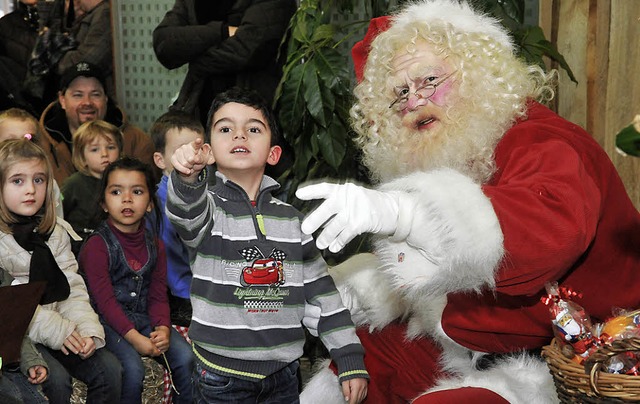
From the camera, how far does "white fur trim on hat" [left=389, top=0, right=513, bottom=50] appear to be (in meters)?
2.49

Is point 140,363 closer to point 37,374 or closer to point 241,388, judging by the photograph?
point 37,374

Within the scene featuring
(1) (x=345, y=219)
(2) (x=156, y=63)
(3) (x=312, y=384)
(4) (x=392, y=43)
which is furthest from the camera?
(2) (x=156, y=63)

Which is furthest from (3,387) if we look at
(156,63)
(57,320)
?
(156,63)

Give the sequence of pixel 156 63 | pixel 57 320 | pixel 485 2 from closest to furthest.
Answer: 1. pixel 57 320
2. pixel 485 2
3. pixel 156 63

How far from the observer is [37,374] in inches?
119

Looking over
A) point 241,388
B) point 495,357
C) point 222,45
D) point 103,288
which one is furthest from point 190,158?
point 222,45

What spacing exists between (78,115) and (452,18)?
267 cm

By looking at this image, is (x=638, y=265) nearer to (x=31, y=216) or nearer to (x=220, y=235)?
(x=220, y=235)

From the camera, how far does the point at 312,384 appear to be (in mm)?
2740

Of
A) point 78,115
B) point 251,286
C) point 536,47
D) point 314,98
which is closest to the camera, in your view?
point 251,286

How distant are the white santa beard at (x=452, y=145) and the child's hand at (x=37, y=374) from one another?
139 cm

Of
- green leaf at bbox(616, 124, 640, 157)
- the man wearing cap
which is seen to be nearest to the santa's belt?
green leaf at bbox(616, 124, 640, 157)

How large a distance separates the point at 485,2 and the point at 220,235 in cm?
170

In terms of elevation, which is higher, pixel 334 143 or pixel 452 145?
pixel 452 145
